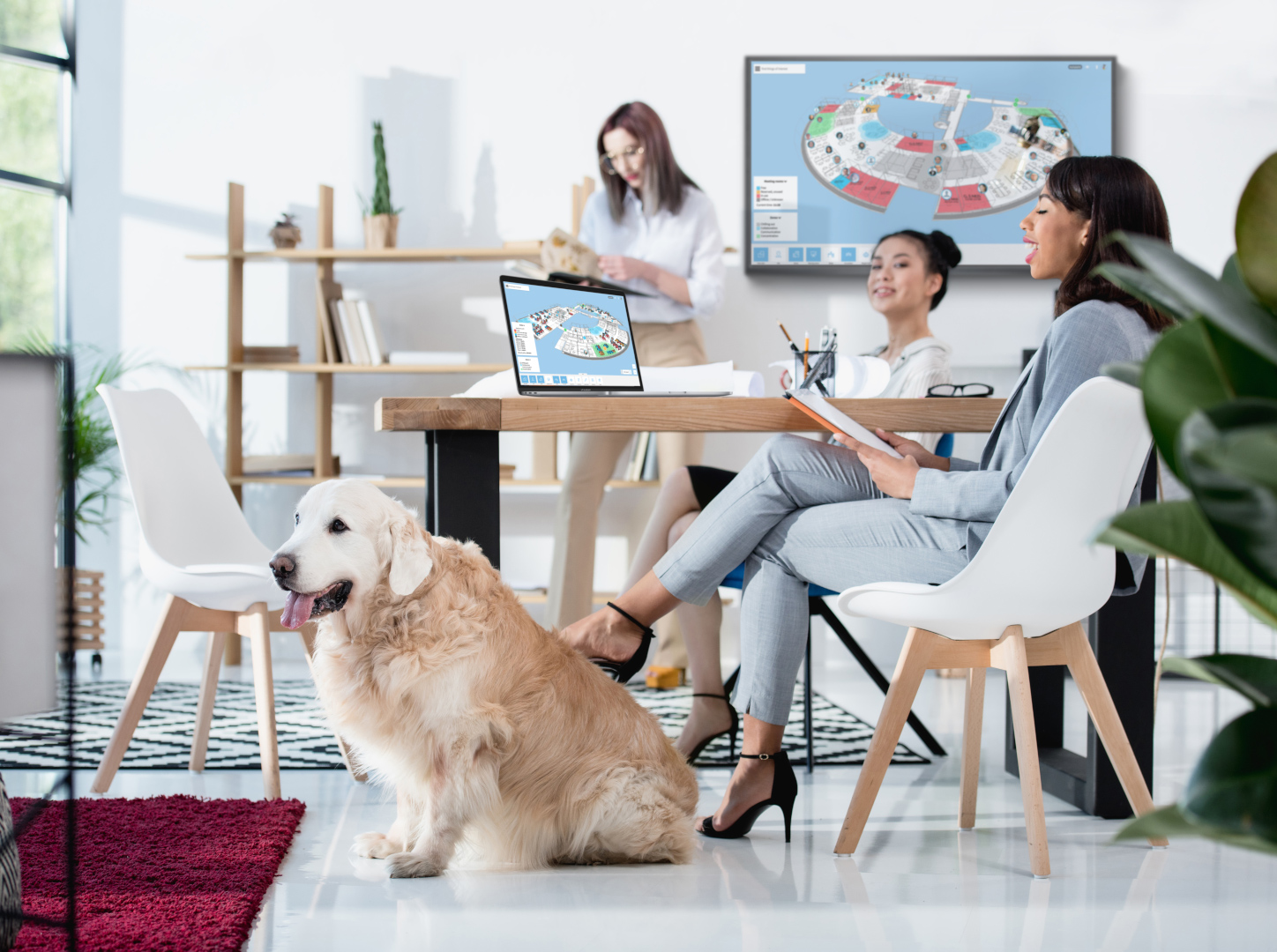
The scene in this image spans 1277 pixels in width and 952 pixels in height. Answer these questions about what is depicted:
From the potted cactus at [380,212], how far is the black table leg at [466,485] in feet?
7.45

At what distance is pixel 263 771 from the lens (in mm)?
2090

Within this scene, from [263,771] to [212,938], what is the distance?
778mm

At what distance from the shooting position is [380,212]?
3.97m

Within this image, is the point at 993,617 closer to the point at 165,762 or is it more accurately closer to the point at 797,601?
the point at 797,601

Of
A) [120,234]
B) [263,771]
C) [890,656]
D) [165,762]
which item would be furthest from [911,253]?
[120,234]

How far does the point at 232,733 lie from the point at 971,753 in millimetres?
1824

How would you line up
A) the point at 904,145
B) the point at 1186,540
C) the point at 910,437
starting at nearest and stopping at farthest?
1. the point at 1186,540
2. the point at 910,437
3. the point at 904,145

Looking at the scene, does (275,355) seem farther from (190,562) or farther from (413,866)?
(413,866)

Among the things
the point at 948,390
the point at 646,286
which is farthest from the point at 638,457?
the point at 948,390

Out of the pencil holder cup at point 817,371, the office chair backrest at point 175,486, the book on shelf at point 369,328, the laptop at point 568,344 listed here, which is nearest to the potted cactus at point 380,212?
the book on shelf at point 369,328

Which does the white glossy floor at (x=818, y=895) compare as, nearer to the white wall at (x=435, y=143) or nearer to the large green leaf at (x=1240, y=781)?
the large green leaf at (x=1240, y=781)

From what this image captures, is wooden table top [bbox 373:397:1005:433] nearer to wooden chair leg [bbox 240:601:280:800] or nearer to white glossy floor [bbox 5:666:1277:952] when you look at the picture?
wooden chair leg [bbox 240:601:280:800]

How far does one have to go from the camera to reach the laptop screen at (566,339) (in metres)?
2.01

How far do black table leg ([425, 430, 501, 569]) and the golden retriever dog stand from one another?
0.57 ft
